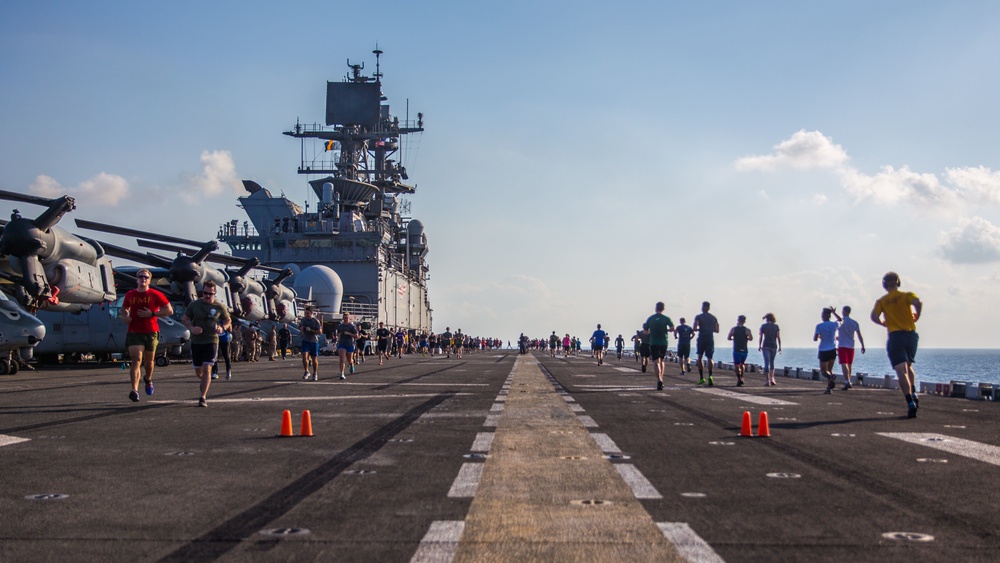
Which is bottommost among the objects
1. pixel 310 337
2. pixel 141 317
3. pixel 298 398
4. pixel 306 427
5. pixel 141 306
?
pixel 298 398

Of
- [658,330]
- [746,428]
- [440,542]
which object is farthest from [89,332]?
[440,542]

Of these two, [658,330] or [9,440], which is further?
[658,330]

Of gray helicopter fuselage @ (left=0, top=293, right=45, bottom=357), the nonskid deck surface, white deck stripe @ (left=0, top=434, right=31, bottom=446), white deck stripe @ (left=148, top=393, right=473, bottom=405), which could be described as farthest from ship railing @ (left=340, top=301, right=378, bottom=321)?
white deck stripe @ (left=0, top=434, right=31, bottom=446)

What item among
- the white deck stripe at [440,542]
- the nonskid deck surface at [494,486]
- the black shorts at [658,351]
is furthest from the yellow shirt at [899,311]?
the white deck stripe at [440,542]

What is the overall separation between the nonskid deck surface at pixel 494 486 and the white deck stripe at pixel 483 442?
0.21 ft

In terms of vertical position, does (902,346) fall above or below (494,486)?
above

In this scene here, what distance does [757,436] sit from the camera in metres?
9.61

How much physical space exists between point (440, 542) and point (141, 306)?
407 inches

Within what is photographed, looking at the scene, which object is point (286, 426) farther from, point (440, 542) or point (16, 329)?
point (16, 329)

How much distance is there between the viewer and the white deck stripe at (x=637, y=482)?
236 inches

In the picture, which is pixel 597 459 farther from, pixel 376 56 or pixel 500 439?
pixel 376 56

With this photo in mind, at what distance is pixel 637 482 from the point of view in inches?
256

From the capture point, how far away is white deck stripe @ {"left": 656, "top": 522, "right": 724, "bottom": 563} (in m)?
4.22

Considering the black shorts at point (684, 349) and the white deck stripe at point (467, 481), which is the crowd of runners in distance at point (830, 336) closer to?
the black shorts at point (684, 349)
